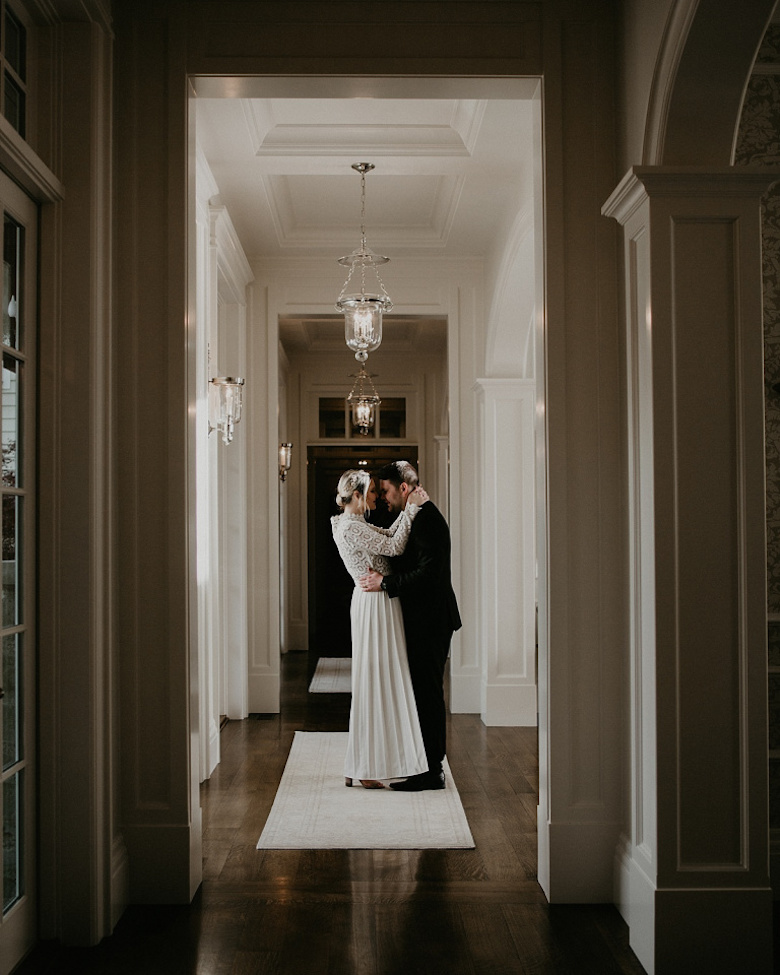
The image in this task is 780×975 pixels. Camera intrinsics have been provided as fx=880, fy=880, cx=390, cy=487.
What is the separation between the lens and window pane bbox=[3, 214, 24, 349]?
102 inches

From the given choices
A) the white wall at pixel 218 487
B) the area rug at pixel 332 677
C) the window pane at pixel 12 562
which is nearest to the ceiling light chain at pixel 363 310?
the white wall at pixel 218 487

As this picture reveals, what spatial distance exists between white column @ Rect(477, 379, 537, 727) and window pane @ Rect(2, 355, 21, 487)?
3954 millimetres

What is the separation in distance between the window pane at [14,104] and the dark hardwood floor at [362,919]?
2.54 metres

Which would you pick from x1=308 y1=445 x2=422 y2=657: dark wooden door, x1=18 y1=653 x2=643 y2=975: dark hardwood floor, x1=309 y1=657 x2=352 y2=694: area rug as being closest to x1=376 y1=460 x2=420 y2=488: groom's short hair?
x1=18 y1=653 x2=643 y2=975: dark hardwood floor

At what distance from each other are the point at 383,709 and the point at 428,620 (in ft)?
1.69

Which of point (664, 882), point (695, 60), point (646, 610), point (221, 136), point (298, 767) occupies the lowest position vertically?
point (298, 767)

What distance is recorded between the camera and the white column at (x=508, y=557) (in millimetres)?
6102

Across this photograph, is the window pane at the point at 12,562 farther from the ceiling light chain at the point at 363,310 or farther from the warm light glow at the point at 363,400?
the warm light glow at the point at 363,400

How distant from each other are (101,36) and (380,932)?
A: 3.10 m

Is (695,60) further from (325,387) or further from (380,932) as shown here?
(325,387)

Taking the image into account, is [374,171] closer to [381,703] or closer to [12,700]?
[381,703]

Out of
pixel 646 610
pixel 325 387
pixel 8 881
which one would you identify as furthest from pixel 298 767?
pixel 325 387

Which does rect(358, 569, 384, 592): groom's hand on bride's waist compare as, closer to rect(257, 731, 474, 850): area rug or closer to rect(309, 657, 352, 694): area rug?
rect(257, 731, 474, 850): area rug

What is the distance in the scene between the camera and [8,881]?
2582 millimetres
